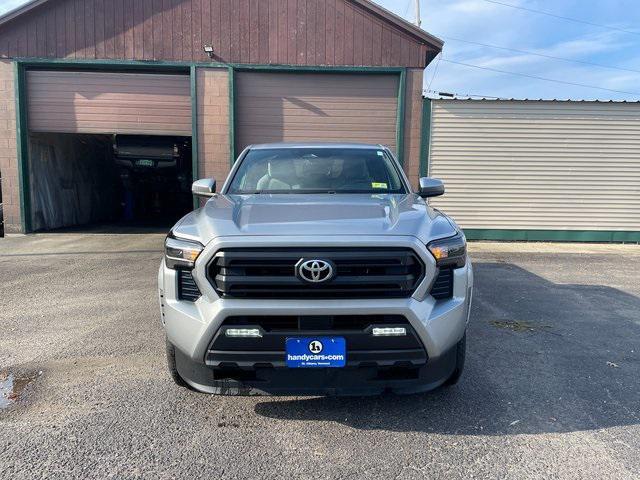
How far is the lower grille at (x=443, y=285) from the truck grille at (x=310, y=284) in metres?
0.14

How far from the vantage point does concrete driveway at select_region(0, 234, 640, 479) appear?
2623mm

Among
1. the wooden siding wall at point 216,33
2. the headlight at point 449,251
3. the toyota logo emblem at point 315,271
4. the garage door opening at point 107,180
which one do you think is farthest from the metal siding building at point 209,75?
the toyota logo emblem at point 315,271

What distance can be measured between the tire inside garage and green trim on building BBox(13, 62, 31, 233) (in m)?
0.15

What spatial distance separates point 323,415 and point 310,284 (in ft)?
3.26

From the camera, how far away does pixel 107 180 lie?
1706 cm

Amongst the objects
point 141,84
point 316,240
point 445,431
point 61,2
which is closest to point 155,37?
point 141,84

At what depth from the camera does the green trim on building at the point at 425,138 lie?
1116cm

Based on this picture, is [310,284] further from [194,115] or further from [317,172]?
[194,115]

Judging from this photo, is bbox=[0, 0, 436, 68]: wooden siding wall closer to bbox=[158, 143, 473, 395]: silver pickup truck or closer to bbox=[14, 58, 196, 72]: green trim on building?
bbox=[14, 58, 196, 72]: green trim on building

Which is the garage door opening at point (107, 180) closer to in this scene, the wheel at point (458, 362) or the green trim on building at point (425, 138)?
the green trim on building at point (425, 138)

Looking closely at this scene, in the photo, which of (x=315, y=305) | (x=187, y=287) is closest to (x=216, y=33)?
(x=187, y=287)

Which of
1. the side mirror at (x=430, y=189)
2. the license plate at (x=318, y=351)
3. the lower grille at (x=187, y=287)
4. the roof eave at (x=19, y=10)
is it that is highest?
the roof eave at (x=19, y=10)

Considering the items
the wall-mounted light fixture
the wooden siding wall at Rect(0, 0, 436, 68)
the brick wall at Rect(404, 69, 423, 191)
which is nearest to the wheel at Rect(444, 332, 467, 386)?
the brick wall at Rect(404, 69, 423, 191)

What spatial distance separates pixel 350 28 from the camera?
1095 cm
